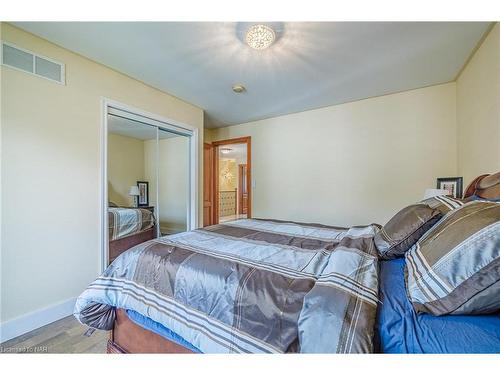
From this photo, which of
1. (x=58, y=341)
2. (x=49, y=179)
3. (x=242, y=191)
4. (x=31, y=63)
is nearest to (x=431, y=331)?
(x=58, y=341)

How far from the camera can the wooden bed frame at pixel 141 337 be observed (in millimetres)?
1147

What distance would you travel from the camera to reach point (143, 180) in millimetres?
2814

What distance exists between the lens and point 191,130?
3.30 meters

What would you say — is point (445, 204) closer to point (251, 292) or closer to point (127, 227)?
point (251, 292)

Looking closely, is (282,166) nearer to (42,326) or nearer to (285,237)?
(285,237)

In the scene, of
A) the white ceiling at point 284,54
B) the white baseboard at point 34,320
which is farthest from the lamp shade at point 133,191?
the white ceiling at point 284,54

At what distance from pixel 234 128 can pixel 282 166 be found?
138 centimetres

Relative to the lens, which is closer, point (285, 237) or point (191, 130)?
point (285, 237)

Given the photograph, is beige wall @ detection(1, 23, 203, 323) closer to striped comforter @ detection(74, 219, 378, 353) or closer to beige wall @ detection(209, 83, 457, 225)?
striped comforter @ detection(74, 219, 378, 353)

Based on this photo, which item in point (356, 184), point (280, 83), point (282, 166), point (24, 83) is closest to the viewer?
point (24, 83)

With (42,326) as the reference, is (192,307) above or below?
above

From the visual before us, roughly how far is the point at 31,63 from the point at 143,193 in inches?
62.3

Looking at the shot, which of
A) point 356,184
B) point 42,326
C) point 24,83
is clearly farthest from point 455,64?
point 42,326

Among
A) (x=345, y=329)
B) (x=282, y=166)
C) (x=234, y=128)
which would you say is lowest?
(x=345, y=329)
